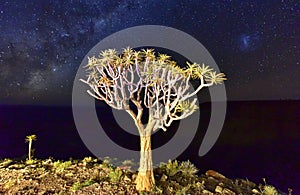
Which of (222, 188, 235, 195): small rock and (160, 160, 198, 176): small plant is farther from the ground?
(160, 160, 198, 176): small plant

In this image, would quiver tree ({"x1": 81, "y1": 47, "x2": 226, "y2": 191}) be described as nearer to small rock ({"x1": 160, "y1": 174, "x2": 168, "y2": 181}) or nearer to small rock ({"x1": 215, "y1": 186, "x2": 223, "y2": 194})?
small rock ({"x1": 160, "y1": 174, "x2": 168, "y2": 181})

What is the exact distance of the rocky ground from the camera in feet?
19.7

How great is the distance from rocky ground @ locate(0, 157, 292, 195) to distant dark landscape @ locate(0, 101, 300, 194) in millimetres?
7732

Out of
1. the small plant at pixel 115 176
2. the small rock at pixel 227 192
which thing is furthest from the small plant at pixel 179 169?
the small plant at pixel 115 176

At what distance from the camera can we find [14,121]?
24.2 meters

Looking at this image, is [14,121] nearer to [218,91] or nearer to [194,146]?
[194,146]

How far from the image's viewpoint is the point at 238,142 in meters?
18.0

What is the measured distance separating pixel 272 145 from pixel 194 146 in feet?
19.9

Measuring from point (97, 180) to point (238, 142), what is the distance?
14.8m

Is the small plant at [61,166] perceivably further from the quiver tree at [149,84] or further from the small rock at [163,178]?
the small rock at [163,178]

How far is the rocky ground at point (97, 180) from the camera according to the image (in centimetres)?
599

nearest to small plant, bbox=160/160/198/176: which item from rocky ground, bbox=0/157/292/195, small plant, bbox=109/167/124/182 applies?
rocky ground, bbox=0/157/292/195

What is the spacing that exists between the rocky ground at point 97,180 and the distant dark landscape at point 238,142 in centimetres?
773

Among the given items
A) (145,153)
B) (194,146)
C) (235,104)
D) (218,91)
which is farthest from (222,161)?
(145,153)
